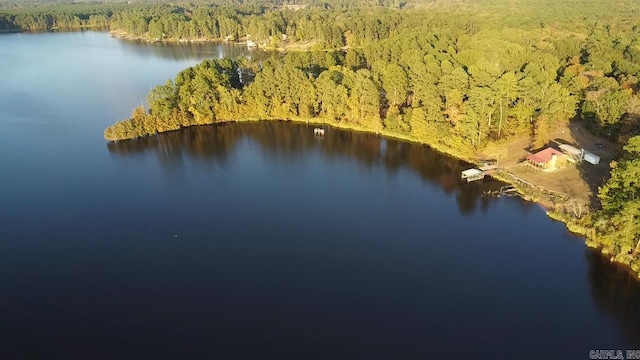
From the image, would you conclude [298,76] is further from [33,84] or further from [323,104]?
[33,84]

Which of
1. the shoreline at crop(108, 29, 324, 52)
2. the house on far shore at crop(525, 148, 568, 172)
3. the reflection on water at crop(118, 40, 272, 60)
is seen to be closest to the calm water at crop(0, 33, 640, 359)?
the house on far shore at crop(525, 148, 568, 172)

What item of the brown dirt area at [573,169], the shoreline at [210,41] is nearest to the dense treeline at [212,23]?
the shoreline at [210,41]

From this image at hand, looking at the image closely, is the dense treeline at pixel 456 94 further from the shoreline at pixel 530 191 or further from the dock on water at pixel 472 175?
the dock on water at pixel 472 175

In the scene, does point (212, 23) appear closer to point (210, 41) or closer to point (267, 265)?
point (210, 41)

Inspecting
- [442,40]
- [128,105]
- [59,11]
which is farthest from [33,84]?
[59,11]

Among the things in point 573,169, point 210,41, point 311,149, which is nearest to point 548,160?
point 573,169

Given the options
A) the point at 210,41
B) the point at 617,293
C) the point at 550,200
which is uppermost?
the point at 210,41
